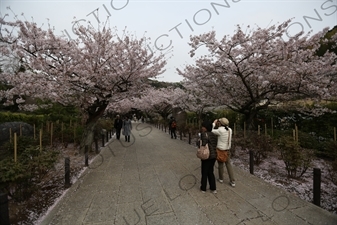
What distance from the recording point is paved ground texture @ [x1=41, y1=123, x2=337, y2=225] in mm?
2978

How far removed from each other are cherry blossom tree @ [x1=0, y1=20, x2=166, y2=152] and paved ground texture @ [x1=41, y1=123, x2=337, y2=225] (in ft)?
11.6

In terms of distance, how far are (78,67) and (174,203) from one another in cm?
609

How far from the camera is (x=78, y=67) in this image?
7098 mm

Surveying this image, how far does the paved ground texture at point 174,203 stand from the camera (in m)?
2.98

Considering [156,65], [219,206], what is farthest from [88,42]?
[219,206]

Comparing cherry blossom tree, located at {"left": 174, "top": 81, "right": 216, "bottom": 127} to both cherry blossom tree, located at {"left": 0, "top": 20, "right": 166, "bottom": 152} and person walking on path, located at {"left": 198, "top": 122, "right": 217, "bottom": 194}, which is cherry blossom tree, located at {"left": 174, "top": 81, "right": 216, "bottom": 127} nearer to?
cherry blossom tree, located at {"left": 0, "top": 20, "right": 166, "bottom": 152}

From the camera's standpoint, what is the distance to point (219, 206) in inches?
134

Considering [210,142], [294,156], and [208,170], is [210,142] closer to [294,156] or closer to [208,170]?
[208,170]

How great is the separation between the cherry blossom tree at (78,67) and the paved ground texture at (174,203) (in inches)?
140

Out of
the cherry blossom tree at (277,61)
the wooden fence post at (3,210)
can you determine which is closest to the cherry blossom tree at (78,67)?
the cherry blossom tree at (277,61)

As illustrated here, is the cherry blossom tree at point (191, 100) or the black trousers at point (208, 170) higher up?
the cherry blossom tree at point (191, 100)

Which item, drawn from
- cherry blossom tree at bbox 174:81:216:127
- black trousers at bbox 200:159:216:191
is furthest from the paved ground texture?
cherry blossom tree at bbox 174:81:216:127

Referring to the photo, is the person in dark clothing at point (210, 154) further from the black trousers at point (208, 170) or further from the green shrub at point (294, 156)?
the green shrub at point (294, 156)

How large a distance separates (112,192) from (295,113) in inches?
399
